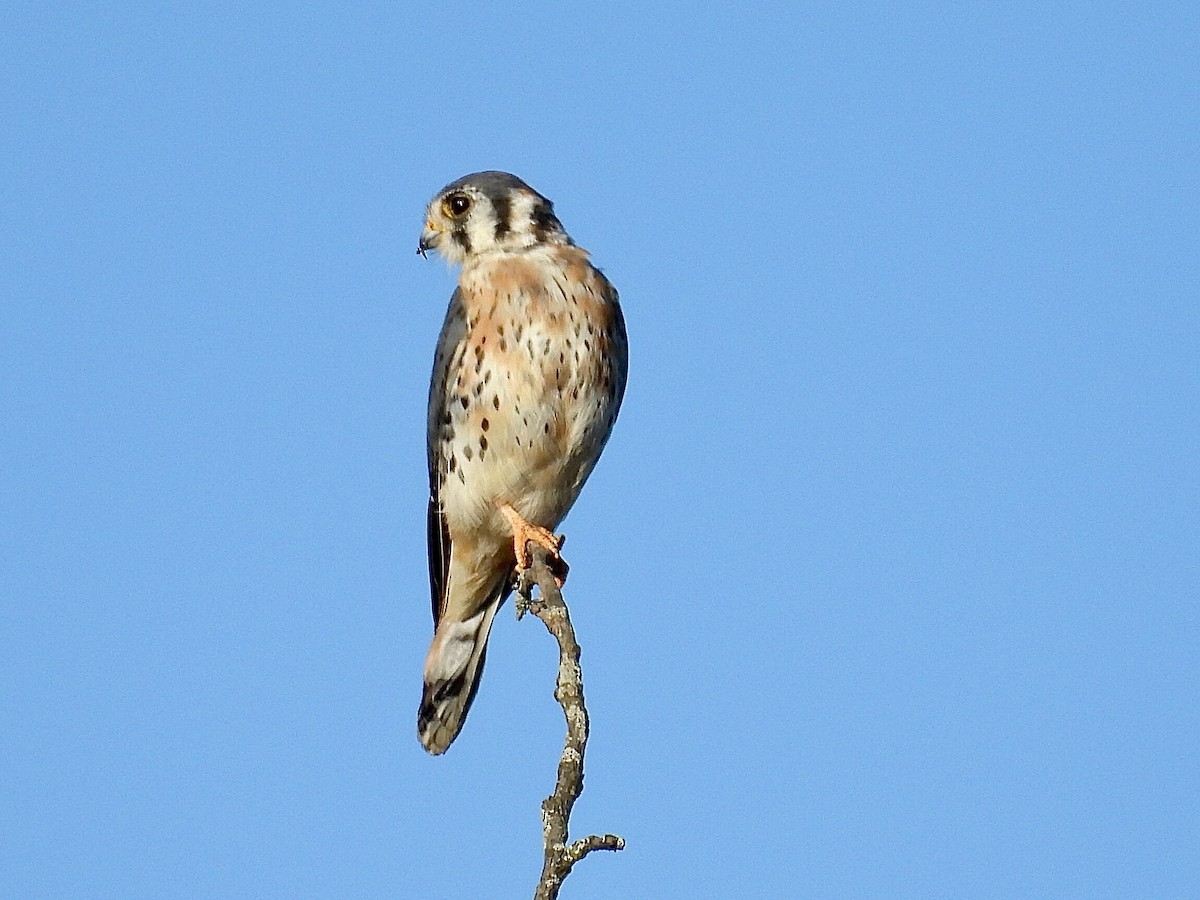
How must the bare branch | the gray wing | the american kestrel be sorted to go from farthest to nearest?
the gray wing → the american kestrel → the bare branch

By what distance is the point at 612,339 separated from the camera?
559 centimetres

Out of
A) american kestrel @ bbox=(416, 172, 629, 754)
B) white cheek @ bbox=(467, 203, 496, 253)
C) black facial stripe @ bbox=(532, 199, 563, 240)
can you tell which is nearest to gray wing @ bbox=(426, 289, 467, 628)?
american kestrel @ bbox=(416, 172, 629, 754)

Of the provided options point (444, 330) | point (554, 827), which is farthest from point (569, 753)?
point (444, 330)

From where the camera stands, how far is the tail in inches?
232

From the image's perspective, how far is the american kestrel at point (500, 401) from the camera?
5457 millimetres

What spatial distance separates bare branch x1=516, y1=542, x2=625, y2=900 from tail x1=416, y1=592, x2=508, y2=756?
159 centimetres

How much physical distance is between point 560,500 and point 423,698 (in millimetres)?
860

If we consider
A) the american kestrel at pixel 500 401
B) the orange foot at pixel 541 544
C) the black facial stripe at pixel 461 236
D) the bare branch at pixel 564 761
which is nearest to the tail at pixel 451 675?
the american kestrel at pixel 500 401

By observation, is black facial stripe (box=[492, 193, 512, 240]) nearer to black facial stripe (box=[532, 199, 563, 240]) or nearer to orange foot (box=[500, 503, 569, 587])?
black facial stripe (box=[532, 199, 563, 240])

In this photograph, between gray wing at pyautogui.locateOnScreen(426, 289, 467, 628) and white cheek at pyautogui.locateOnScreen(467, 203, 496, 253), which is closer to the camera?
gray wing at pyautogui.locateOnScreen(426, 289, 467, 628)

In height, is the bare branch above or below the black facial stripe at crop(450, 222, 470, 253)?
below

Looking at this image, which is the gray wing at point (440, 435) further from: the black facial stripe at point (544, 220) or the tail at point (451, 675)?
the black facial stripe at point (544, 220)

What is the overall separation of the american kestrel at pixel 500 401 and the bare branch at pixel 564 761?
1.07 metres

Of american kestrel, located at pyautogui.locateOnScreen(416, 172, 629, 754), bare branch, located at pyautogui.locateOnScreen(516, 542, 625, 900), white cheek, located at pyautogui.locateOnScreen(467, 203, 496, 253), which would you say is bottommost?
bare branch, located at pyautogui.locateOnScreen(516, 542, 625, 900)
